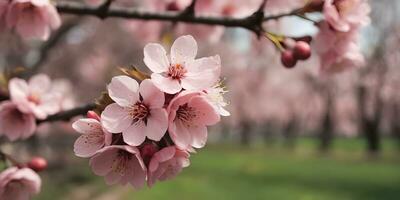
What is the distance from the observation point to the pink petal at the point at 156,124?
104 cm

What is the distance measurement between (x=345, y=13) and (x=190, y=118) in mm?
662

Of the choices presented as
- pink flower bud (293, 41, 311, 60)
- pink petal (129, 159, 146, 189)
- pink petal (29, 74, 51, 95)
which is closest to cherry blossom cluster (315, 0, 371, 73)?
pink flower bud (293, 41, 311, 60)

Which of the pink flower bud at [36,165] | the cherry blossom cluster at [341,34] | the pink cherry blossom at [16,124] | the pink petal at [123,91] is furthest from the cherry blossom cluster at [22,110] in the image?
the cherry blossom cluster at [341,34]

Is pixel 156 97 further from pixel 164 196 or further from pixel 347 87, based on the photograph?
pixel 347 87

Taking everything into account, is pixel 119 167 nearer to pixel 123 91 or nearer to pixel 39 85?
pixel 123 91

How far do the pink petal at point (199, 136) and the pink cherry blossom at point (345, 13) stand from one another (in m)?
0.58

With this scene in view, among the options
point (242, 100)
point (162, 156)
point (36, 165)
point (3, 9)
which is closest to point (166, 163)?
point (162, 156)

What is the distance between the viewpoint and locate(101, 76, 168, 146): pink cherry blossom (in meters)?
1.05

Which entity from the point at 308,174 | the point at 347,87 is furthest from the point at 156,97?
the point at 347,87

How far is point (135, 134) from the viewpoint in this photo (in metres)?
1.08

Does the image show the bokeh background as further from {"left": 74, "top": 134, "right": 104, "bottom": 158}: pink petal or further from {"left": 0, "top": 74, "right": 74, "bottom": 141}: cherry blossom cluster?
{"left": 74, "top": 134, "right": 104, "bottom": 158}: pink petal

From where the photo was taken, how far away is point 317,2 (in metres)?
1.47

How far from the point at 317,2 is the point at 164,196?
853 cm

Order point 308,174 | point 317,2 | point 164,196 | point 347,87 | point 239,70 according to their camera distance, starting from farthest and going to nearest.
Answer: point 347,87 → point 239,70 → point 308,174 → point 164,196 → point 317,2
